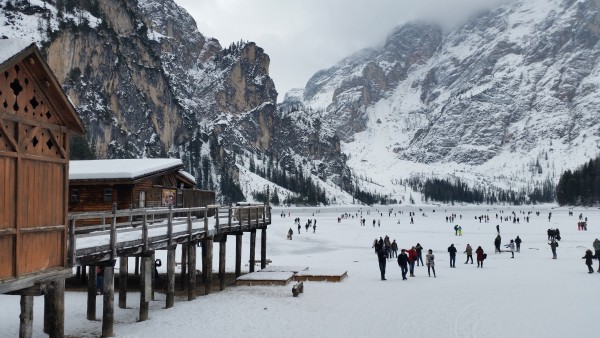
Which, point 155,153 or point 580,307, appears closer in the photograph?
point 580,307

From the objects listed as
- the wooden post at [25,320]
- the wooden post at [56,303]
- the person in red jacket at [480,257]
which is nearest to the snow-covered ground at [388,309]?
the person in red jacket at [480,257]

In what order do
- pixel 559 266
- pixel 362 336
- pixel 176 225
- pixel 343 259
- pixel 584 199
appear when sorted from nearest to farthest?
pixel 362 336
pixel 176 225
pixel 559 266
pixel 343 259
pixel 584 199

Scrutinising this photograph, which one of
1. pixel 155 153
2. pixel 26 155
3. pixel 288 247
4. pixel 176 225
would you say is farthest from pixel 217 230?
pixel 155 153

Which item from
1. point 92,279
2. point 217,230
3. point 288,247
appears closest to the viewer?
point 92,279

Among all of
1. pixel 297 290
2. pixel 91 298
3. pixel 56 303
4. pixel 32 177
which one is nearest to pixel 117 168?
pixel 91 298

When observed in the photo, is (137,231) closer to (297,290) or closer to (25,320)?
(25,320)

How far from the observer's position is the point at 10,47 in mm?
12375

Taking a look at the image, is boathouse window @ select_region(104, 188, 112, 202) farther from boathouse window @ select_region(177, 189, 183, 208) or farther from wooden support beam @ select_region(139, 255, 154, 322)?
wooden support beam @ select_region(139, 255, 154, 322)

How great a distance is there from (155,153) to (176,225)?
159754 millimetres

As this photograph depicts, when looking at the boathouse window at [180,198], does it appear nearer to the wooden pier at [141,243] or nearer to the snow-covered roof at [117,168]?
the snow-covered roof at [117,168]

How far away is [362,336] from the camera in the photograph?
17.6 meters

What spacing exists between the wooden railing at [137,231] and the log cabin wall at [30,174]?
918mm

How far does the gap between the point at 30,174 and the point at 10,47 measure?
2867 millimetres

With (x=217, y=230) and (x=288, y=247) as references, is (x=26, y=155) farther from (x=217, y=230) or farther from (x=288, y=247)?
(x=288, y=247)
